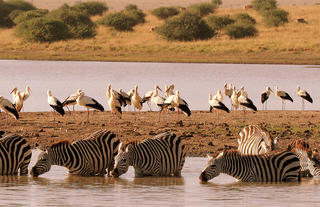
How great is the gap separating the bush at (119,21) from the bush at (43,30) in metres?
7.79

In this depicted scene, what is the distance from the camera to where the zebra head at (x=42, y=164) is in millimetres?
11352

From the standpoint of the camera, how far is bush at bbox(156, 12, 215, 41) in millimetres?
63781

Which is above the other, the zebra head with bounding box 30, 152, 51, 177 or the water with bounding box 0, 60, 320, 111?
the water with bounding box 0, 60, 320, 111

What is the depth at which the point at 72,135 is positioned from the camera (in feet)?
54.1

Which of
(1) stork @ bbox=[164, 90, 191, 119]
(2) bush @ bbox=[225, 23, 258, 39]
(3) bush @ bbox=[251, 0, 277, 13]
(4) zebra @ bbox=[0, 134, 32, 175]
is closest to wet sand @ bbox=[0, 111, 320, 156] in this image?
(1) stork @ bbox=[164, 90, 191, 119]

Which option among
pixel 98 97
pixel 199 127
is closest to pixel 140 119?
pixel 199 127

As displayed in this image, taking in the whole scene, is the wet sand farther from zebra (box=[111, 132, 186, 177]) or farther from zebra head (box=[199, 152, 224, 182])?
zebra head (box=[199, 152, 224, 182])

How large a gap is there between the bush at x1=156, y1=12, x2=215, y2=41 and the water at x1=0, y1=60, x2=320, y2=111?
15.9 m

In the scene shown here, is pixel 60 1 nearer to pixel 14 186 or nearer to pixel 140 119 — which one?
pixel 140 119

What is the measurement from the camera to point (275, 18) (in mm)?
71312

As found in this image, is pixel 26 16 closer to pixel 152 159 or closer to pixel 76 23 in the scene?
pixel 76 23

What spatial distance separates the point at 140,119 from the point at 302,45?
108 ft

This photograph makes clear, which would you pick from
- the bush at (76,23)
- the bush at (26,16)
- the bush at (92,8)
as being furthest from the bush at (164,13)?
the bush at (26,16)

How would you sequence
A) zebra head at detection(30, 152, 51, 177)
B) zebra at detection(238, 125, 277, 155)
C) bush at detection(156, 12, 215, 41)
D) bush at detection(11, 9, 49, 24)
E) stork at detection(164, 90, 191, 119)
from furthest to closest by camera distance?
1. bush at detection(11, 9, 49, 24)
2. bush at detection(156, 12, 215, 41)
3. stork at detection(164, 90, 191, 119)
4. zebra at detection(238, 125, 277, 155)
5. zebra head at detection(30, 152, 51, 177)
